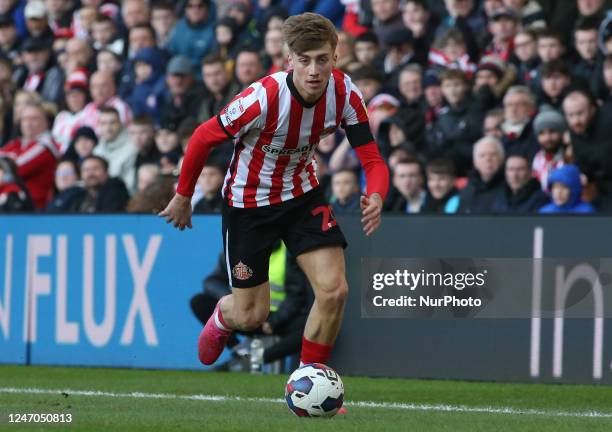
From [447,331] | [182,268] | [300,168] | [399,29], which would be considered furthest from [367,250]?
[399,29]

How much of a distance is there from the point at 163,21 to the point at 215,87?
2.23m

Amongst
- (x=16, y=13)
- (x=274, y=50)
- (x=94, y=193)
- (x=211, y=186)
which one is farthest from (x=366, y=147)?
(x=16, y=13)

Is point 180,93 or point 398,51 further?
point 180,93

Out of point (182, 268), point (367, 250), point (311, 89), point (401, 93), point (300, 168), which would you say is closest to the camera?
point (311, 89)

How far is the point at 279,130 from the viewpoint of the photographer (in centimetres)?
748

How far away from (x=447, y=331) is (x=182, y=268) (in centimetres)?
236

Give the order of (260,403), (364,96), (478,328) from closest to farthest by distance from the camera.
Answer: (260,403) < (478,328) < (364,96)

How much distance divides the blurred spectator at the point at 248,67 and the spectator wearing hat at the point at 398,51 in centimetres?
134

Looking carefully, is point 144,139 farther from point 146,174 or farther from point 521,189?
point 521,189

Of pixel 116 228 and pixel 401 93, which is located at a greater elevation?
pixel 401 93

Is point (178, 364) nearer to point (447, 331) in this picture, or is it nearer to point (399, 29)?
point (447, 331)

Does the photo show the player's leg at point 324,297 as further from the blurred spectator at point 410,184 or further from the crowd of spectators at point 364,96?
the blurred spectator at point 410,184

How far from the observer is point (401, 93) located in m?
13.1

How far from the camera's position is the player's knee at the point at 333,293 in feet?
24.5
